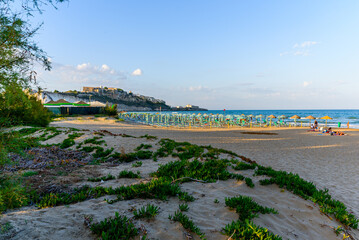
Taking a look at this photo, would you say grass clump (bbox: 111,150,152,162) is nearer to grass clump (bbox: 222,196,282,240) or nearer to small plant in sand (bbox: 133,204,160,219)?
small plant in sand (bbox: 133,204,160,219)

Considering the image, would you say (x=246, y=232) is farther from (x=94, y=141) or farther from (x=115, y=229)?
(x=94, y=141)

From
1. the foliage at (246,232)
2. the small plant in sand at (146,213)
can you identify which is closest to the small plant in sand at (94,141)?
the small plant in sand at (146,213)

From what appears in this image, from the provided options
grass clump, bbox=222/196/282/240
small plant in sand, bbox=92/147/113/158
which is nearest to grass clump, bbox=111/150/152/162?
small plant in sand, bbox=92/147/113/158

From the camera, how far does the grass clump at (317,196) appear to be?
3090 mm

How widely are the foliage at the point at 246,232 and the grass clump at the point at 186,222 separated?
1.13ft

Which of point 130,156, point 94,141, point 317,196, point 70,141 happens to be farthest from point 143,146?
point 317,196

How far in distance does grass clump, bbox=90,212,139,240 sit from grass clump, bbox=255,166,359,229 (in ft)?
10.6

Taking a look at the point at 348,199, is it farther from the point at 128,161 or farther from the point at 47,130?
the point at 47,130

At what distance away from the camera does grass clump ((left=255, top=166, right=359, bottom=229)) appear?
3090 millimetres

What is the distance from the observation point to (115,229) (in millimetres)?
2111

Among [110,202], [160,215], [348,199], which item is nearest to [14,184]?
[110,202]

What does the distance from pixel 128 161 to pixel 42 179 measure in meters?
2.73

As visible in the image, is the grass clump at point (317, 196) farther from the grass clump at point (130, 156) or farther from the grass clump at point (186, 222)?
the grass clump at point (130, 156)

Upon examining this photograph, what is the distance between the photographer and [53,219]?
7.79ft
